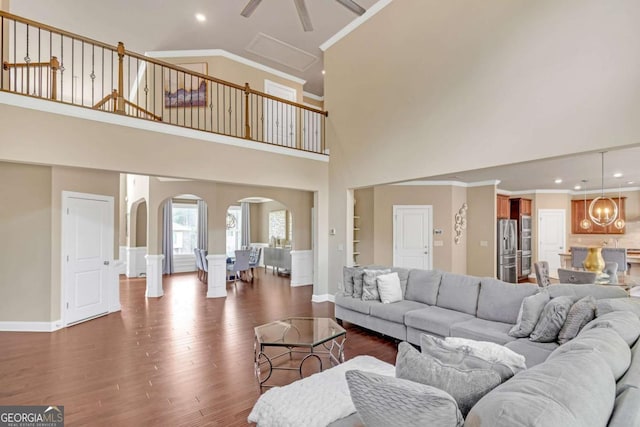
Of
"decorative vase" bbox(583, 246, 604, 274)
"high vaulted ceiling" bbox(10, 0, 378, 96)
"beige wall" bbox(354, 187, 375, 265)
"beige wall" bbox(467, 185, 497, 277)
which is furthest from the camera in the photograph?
"beige wall" bbox(354, 187, 375, 265)

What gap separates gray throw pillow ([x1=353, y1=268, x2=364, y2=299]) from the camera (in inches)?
184

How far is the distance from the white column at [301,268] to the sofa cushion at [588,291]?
5.74 m

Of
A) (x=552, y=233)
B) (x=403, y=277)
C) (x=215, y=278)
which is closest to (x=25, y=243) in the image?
(x=215, y=278)

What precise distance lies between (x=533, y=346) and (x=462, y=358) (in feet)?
5.72

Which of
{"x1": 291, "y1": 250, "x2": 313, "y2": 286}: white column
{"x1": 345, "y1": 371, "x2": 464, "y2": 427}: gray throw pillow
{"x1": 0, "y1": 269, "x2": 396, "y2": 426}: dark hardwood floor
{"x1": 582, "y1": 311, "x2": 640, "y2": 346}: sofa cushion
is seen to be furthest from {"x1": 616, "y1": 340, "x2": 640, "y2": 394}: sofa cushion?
{"x1": 291, "y1": 250, "x2": 313, "y2": 286}: white column

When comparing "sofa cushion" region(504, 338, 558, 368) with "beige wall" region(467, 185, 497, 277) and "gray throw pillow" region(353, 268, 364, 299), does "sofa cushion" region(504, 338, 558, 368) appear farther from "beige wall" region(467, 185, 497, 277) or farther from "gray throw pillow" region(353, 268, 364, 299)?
"beige wall" region(467, 185, 497, 277)

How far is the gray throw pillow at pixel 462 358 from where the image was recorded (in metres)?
1.49

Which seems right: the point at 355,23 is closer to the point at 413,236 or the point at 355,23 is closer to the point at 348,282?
the point at 413,236

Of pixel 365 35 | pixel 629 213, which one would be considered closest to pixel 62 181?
pixel 365 35

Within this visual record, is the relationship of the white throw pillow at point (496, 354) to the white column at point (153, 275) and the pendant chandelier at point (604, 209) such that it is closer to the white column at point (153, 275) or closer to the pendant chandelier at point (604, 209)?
the pendant chandelier at point (604, 209)

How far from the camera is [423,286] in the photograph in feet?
14.3

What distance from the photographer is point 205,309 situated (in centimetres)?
582

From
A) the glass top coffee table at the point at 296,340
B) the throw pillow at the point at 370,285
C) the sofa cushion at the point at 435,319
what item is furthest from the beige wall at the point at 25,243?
the sofa cushion at the point at 435,319

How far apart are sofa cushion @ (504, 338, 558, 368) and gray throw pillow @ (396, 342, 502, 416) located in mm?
1692
